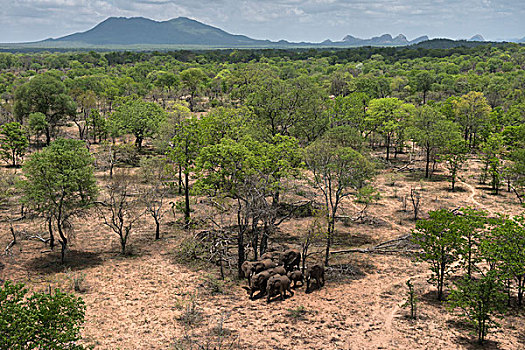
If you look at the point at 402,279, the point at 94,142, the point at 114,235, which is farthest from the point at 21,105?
the point at 402,279

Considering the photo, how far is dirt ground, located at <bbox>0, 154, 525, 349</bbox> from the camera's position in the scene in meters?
15.6

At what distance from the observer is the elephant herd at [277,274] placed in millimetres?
18859

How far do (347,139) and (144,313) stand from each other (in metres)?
26.6

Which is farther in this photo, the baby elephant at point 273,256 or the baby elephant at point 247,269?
the baby elephant at point 273,256

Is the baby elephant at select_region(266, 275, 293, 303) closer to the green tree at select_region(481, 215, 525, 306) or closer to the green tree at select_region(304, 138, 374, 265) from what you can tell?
the green tree at select_region(304, 138, 374, 265)

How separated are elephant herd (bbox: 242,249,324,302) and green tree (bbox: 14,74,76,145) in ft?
139

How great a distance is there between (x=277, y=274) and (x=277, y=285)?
0.60 meters

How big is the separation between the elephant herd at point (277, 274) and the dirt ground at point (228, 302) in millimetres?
551

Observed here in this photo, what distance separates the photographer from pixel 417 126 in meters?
44.0

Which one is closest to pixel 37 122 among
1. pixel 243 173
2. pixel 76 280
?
pixel 76 280

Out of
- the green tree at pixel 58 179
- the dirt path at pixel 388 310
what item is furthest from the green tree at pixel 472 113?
the green tree at pixel 58 179

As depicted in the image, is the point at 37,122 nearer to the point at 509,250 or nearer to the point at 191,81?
the point at 191,81

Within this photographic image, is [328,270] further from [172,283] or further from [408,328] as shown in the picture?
[172,283]

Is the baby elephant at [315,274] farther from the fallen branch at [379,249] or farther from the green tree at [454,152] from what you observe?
the green tree at [454,152]
